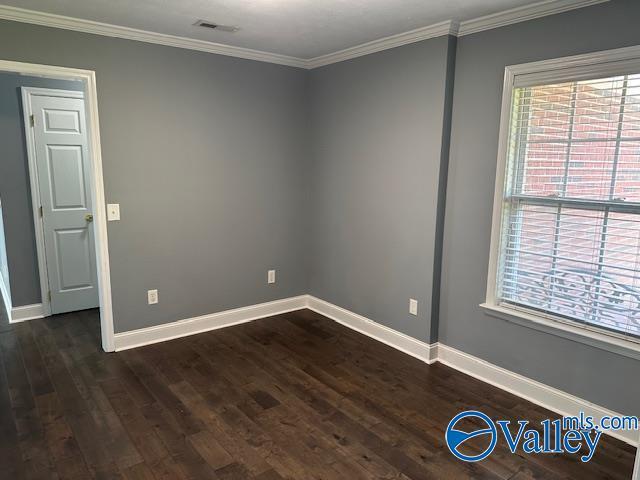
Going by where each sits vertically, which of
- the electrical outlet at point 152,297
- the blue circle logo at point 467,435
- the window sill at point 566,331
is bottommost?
the blue circle logo at point 467,435

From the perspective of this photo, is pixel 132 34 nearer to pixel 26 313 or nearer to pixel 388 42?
pixel 388 42

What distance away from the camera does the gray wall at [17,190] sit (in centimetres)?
390

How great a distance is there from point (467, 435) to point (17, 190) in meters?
4.20

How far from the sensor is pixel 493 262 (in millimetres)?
3002

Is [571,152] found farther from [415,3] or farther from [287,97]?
[287,97]

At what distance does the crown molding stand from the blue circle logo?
10.7ft

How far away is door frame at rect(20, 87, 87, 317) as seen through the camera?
12.8 feet

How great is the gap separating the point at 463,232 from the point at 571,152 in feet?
2.85

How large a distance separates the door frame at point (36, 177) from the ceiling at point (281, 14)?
1.30m

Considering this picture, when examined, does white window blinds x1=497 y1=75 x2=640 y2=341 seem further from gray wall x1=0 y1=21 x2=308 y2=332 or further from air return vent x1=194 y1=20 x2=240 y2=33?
gray wall x1=0 y1=21 x2=308 y2=332

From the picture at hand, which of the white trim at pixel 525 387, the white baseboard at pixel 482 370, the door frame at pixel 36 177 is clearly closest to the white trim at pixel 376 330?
the white baseboard at pixel 482 370

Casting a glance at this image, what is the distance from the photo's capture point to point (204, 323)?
3.94 metres

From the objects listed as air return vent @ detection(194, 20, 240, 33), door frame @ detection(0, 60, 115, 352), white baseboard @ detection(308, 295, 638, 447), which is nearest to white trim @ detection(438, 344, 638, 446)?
white baseboard @ detection(308, 295, 638, 447)

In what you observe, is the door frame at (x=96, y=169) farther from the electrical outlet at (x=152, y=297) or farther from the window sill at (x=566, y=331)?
the window sill at (x=566, y=331)
